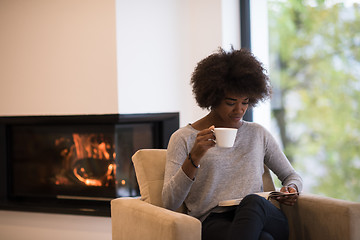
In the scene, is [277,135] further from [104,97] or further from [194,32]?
[104,97]

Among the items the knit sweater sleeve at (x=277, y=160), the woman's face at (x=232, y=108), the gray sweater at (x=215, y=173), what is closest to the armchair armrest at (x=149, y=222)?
the gray sweater at (x=215, y=173)

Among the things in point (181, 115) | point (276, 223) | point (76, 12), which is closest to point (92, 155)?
point (181, 115)

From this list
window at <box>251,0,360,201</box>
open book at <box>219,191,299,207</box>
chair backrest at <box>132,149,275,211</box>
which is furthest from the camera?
window at <box>251,0,360,201</box>

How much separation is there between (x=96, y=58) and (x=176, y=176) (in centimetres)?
144

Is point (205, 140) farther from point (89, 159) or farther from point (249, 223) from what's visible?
point (89, 159)

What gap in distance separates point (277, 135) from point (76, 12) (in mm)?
1893

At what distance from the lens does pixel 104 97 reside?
3.13 metres

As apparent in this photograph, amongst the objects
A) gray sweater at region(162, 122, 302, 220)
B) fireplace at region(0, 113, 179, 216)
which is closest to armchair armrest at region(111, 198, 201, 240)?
gray sweater at region(162, 122, 302, 220)

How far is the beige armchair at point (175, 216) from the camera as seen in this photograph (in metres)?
1.71

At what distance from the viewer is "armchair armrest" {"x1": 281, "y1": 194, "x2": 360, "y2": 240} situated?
1.87 metres

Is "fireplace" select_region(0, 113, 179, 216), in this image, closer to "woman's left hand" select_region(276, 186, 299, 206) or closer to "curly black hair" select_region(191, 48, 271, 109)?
"curly black hair" select_region(191, 48, 271, 109)

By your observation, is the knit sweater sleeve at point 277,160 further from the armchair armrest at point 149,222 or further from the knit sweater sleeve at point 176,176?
the armchair armrest at point 149,222

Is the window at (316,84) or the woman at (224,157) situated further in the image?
the window at (316,84)

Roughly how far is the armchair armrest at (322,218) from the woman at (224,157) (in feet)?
0.27
